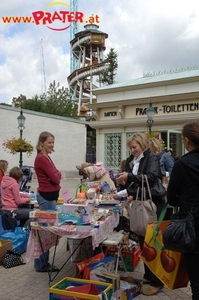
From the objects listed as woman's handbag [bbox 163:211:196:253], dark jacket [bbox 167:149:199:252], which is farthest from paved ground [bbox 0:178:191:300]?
dark jacket [bbox 167:149:199:252]

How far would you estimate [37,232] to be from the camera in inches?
175

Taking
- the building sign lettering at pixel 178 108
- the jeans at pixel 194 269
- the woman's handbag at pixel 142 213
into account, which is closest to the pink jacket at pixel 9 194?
the woman's handbag at pixel 142 213

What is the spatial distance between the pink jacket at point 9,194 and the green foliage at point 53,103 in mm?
38220

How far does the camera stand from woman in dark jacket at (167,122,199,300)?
9.44 feet

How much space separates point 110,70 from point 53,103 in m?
13.5

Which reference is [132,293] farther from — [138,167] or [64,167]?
[64,167]

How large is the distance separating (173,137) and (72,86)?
51.9 meters

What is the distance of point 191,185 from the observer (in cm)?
289

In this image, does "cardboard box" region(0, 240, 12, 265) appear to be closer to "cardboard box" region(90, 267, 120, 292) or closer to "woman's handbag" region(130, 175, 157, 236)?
"cardboard box" region(90, 267, 120, 292)

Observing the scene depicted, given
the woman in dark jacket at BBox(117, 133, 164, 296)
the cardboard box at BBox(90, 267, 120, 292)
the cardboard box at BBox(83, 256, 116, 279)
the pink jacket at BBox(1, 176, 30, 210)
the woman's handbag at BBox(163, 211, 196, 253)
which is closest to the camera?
the woman's handbag at BBox(163, 211, 196, 253)

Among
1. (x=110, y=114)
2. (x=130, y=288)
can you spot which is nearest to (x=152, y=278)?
(x=130, y=288)

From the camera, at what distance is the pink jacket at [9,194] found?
6.54 m

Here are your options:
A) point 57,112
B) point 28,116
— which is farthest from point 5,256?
point 57,112

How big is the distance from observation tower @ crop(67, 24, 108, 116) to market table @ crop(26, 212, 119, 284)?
54958 mm
